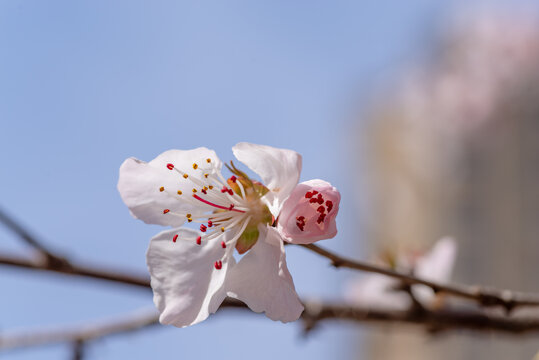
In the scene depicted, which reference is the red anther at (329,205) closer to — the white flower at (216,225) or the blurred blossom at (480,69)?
the white flower at (216,225)

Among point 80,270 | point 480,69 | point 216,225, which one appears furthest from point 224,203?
point 480,69

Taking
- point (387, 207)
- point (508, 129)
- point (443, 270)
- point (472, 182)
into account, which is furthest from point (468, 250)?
point (443, 270)

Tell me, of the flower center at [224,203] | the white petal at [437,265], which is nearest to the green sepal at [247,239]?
the flower center at [224,203]

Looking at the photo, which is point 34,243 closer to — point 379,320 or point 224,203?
point 224,203

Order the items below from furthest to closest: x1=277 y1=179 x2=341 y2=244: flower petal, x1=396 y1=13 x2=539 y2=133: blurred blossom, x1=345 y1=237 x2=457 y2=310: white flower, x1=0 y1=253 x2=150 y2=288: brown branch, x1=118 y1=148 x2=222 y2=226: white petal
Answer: x1=396 y1=13 x2=539 y2=133: blurred blossom → x1=345 y1=237 x2=457 y2=310: white flower → x1=0 y1=253 x2=150 y2=288: brown branch → x1=118 y1=148 x2=222 y2=226: white petal → x1=277 y1=179 x2=341 y2=244: flower petal

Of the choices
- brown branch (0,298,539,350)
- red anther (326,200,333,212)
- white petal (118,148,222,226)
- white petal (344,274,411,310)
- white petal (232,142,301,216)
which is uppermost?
white petal (232,142,301,216)

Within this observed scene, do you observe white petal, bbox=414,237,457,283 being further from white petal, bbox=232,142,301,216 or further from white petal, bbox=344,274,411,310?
white petal, bbox=232,142,301,216

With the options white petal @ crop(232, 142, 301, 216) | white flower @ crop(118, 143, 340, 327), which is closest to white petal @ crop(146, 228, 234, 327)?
white flower @ crop(118, 143, 340, 327)
